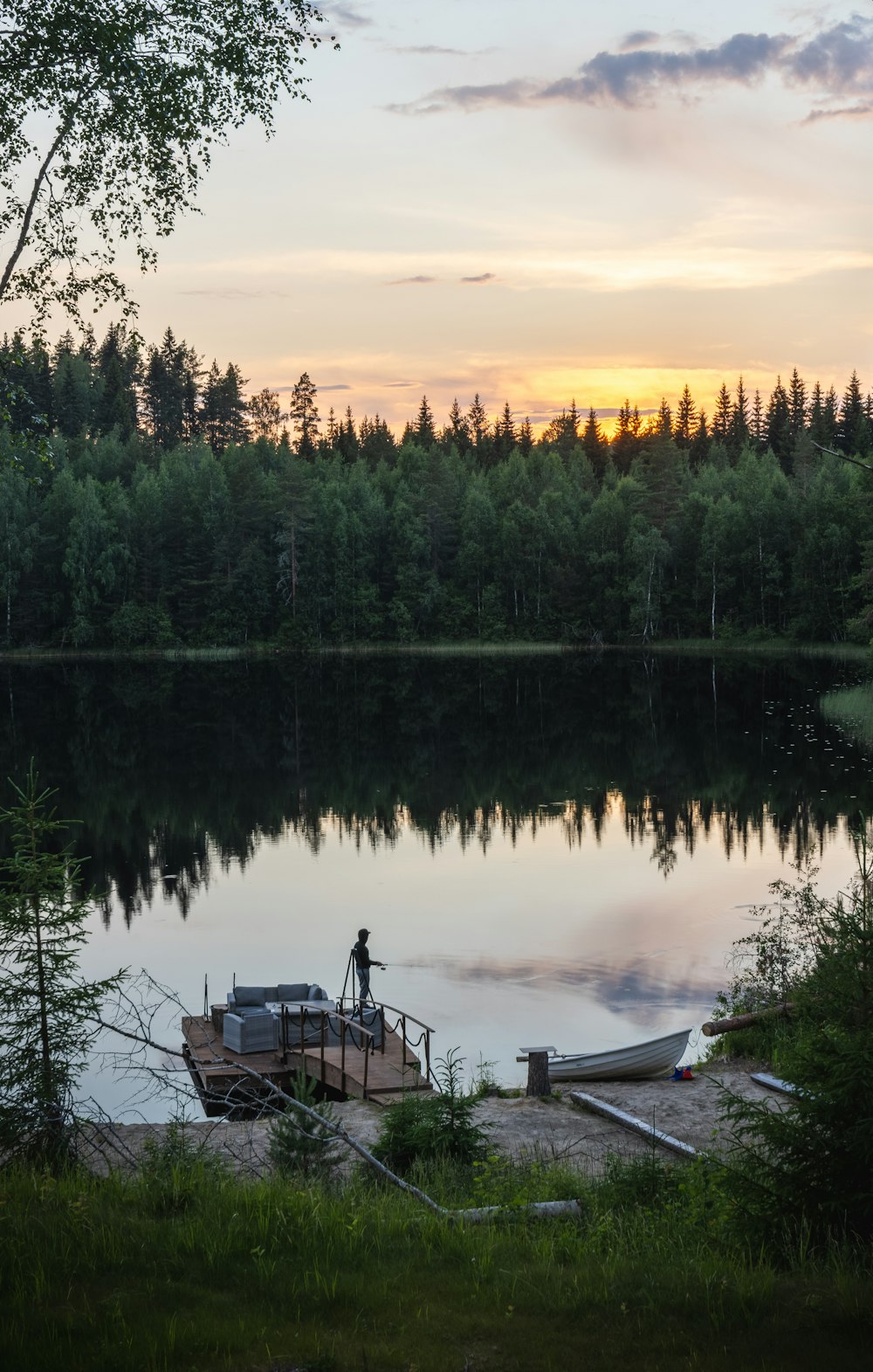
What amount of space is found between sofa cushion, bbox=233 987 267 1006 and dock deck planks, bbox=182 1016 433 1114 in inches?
28.1

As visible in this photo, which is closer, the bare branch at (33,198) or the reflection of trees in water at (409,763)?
Answer: the bare branch at (33,198)

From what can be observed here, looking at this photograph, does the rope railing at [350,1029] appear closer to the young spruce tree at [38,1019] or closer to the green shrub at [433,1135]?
the green shrub at [433,1135]

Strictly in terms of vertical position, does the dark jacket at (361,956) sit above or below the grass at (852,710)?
below

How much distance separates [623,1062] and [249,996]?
6.42 metres

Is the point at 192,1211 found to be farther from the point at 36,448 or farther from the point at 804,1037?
the point at 36,448

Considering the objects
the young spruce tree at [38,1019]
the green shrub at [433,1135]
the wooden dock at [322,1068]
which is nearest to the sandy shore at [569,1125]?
the green shrub at [433,1135]

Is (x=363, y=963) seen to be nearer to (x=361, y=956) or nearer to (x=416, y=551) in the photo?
(x=361, y=956)

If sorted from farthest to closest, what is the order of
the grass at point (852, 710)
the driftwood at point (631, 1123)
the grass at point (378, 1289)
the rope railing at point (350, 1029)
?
1. the grass at point (852, 710)
2. the rope railing at point (350, 1029)
3. the driftwood at point (631, 1123)
4. the grass at point (378, 1289)

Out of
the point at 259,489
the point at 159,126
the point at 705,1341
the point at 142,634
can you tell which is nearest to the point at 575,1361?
the point at 705,1341

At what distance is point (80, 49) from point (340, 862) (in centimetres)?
2336

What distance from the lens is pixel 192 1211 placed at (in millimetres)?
8773

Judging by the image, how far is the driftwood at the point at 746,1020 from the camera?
56.3 ft

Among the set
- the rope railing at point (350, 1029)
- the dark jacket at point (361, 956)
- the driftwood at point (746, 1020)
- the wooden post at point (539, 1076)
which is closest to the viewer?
the wooden post at point (539, 1076)

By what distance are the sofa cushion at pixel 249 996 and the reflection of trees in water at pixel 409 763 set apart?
743 centimetres
